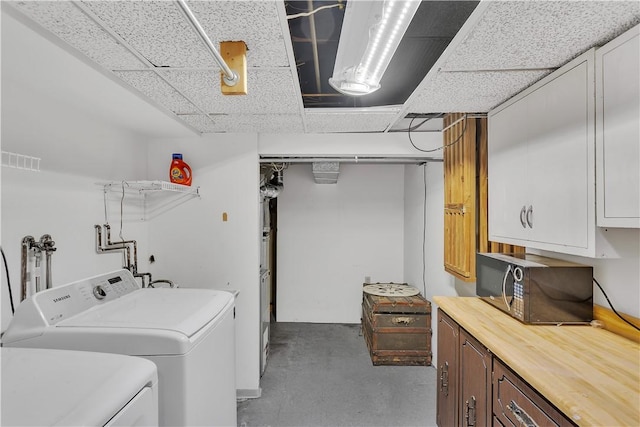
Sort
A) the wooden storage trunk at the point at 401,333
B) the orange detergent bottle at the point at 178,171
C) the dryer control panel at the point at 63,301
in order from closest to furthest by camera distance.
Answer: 1. the dryer control panel at the point at 63,301
2. the orange detergent bottle at the point at 178,171
3. the wooden storage trunk at the point at 401,333

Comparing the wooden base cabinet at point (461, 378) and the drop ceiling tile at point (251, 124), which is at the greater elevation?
the drop ceiling tile at point (251, 124)

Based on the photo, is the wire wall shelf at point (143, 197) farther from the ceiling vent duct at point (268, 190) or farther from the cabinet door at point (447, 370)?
the cabinet door at point (447, 370)

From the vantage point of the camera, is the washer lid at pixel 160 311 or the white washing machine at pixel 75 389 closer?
the white washing machine at pixel 75 389

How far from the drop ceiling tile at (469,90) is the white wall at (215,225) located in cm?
152

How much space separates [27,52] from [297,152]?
6.03 feet

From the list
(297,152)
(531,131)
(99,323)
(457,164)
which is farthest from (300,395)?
(531,131)

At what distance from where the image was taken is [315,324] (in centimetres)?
441

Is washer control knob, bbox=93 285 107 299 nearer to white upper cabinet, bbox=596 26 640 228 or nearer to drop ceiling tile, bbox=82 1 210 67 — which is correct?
drop ceiling tile, bbox=82 1 210 67

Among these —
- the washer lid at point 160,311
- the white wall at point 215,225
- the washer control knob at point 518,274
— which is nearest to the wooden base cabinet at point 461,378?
the washer control knob at point 518,274

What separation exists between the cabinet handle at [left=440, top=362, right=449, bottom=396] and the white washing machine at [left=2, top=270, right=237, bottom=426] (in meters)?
1.34

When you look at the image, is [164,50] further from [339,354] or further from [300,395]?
[339,354]

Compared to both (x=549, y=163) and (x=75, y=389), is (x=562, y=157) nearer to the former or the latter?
(x=549, y=163)

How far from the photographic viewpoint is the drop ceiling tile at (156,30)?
1.04m

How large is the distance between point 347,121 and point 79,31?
1688mm
